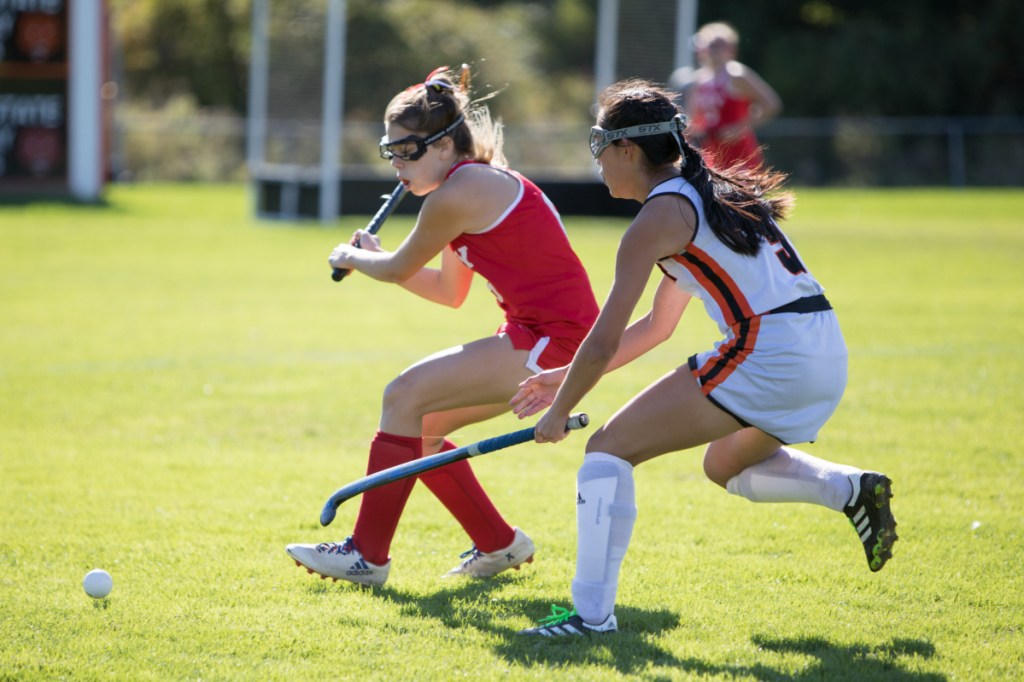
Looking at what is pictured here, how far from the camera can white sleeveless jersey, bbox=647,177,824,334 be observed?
147 inches

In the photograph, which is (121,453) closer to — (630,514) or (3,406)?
(3,406)

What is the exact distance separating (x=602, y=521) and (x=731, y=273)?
86cm

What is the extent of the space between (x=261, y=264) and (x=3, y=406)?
24.2 feet

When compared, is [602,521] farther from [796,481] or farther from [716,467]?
[796,481]

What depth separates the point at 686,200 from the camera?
370 cm

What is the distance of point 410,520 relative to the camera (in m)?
5.41

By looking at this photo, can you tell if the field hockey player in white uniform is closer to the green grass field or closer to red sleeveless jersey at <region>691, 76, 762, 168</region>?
A: the green grass field

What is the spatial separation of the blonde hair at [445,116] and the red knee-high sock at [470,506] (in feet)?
3.89

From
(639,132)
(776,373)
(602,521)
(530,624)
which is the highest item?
(639,132)

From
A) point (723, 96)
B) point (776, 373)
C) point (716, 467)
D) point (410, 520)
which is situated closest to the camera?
point (776, 373)

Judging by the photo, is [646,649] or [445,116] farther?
[445,116]

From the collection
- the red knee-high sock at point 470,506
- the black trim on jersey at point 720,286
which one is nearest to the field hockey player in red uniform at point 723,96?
the red knee-high sock at point 470,506

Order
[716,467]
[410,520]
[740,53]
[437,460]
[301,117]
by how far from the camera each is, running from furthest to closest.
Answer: [740,53] < [301,117] < [410,520] < [716,467] < [437,460]

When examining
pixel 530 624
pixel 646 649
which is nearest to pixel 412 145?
pixel 530 624
